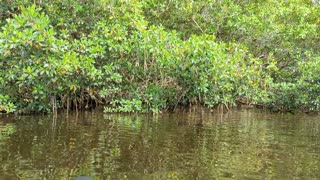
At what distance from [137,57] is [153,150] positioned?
18.4ft

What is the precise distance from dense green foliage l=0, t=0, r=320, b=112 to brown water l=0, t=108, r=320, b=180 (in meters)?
1.36

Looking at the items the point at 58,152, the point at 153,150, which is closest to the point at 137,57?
the point at 153,150

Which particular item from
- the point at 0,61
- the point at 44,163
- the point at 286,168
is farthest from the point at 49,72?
the point at 286,168

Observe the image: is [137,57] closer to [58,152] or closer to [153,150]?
[153,150]

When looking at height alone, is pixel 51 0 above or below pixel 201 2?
below

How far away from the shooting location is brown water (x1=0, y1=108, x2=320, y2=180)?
15.5ft

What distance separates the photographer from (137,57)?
11125mm

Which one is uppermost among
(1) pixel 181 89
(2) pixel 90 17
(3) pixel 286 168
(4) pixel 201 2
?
(4) pixel 201 2

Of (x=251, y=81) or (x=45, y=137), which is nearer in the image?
(x=45, y=137)

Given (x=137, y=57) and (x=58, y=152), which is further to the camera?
(x=137, y=57)

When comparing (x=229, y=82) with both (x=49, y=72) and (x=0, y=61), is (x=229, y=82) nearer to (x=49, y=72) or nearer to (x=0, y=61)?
(x=49, y=72)

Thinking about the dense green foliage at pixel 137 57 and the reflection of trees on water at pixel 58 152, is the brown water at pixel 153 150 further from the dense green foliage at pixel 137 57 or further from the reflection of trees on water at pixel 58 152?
the dense green foliage at pixel 137 57

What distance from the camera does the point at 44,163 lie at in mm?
4949

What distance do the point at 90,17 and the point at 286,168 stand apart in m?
7.76
